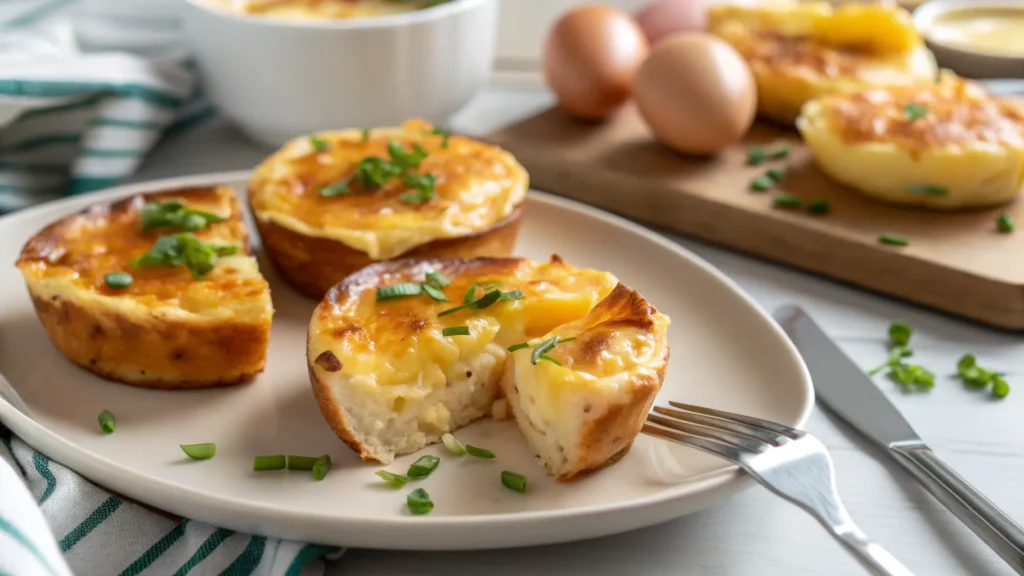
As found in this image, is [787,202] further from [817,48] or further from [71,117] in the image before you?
[71,117]

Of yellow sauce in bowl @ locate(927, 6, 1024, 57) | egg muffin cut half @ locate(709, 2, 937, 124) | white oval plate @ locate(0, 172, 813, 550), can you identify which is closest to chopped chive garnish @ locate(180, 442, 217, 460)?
white oval plate @ locate(0, 172, 813, 550)

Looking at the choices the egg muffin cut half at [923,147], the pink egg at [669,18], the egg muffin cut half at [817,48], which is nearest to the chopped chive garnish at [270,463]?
the egg muffin cut half at [923,147]

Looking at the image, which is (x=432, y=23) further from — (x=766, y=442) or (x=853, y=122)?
(x=766, y=442)

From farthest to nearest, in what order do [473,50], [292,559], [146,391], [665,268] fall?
[473,50], [665,268], [146,391], [292,559]

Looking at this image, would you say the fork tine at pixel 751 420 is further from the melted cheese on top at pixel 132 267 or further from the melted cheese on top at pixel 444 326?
the melted cheese on top at pixel 132 267

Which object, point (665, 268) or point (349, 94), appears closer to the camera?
point (665, 268)

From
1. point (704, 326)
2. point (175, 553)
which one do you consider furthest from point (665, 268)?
point (175, 553)

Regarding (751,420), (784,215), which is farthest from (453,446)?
(784,215)
